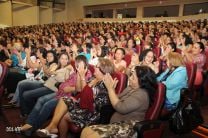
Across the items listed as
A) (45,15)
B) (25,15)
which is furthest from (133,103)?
(45,15)

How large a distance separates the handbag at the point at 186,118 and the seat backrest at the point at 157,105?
21.6 inches

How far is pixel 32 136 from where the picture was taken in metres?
2.97

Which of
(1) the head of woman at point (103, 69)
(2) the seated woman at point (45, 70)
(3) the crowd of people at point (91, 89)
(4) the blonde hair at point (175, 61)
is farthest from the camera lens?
(2) the seated woman at point (45, 70)

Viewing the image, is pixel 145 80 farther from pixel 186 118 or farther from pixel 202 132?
pixel 202 132

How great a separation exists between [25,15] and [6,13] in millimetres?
1686

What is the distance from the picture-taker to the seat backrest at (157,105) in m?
2.23

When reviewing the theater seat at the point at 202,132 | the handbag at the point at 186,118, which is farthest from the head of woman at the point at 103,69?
the theater seat at the point at 202,132

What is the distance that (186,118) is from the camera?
8.73 feet

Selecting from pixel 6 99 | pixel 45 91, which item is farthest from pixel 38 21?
pixel 45 91

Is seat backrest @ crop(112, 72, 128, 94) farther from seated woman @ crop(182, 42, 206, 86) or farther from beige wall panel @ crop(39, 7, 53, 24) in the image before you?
beige wall panel @ crop(39, 7, 53, 24)

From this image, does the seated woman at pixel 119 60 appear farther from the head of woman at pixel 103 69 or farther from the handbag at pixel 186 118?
the handbag at pixel 186 118

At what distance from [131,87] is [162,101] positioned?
33 cm

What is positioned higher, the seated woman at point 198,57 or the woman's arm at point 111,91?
the seated woman at point 198,57

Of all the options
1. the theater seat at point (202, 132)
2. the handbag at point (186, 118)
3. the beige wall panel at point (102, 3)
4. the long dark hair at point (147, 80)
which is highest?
the beige wall panel at point (102, 3)
